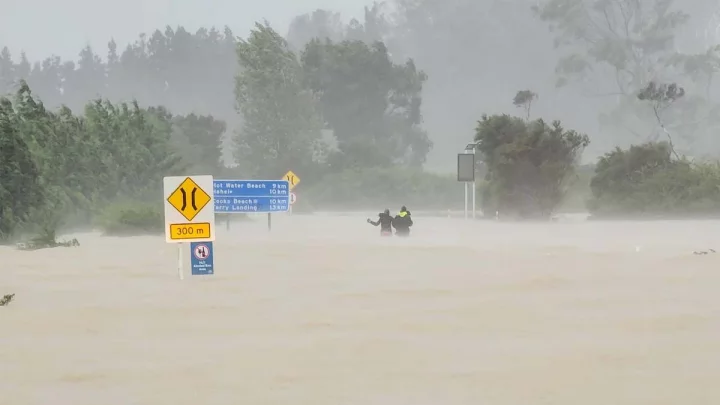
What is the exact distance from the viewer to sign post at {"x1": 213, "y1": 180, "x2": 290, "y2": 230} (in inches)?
1198

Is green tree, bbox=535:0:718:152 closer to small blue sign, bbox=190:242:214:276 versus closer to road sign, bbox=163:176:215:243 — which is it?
small blue sign, bbox=190:242:214:276

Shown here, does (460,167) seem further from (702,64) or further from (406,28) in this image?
(406,28)

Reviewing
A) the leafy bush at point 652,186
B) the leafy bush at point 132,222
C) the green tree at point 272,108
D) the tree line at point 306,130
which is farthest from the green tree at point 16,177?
the green tree at point 272,108

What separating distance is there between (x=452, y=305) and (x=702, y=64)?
283ft

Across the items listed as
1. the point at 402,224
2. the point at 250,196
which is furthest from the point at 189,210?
the point at 250,196

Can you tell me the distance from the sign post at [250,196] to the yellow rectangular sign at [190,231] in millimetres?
14317

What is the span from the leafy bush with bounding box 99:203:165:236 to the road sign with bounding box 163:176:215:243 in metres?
14.8

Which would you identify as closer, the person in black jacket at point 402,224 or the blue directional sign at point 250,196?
the person in black jacket at point 402,224

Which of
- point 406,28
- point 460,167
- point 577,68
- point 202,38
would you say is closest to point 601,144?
point 577,68

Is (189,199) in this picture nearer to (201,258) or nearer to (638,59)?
(201,258)

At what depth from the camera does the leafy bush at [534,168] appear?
42.4 m

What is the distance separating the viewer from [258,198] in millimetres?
31078

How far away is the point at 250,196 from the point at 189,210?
1538cm

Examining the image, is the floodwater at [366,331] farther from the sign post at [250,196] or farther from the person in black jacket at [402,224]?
the sign post at [250,196]
